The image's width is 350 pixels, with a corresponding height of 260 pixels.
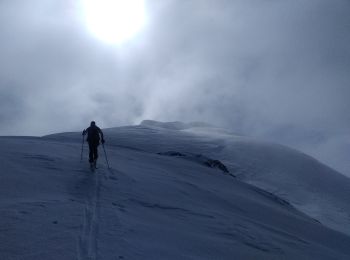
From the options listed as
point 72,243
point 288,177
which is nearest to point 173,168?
point 72,243

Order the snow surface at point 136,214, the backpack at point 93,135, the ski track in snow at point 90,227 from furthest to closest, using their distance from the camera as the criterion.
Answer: the backpack at point 93,135 < the snow surface at point 136,214 < the ski track in snow at point 90,227

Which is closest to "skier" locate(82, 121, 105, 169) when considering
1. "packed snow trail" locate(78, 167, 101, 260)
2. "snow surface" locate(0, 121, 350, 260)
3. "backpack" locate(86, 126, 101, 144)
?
"backpack" locate(86, 126, 101, 144)

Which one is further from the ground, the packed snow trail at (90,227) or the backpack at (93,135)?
the backpack at (93,135)

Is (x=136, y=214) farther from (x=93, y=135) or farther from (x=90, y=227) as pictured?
(x=93, y=135)

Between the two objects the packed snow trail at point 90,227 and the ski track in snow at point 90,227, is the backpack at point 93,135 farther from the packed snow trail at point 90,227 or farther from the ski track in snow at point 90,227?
the ski track in snow at point 90,227

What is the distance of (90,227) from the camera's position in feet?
40.8

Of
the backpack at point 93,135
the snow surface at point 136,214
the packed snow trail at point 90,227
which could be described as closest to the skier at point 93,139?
the backpack at point 93,135

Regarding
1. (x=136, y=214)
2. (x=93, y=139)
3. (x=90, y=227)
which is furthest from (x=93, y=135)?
(x=90, y=227)

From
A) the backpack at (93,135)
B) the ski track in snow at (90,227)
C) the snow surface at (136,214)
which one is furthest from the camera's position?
the backpack at (93,135)

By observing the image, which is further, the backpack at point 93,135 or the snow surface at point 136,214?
the backpack at point 93,135

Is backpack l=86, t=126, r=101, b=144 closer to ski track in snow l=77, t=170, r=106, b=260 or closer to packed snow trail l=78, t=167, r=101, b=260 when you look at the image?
packed snow trail l=78, t=167, r=101, b=260

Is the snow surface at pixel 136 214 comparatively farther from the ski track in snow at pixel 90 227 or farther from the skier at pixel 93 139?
the skier at pixel 93 139

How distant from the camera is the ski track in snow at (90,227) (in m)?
10.4

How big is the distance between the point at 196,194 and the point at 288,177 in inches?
1268
